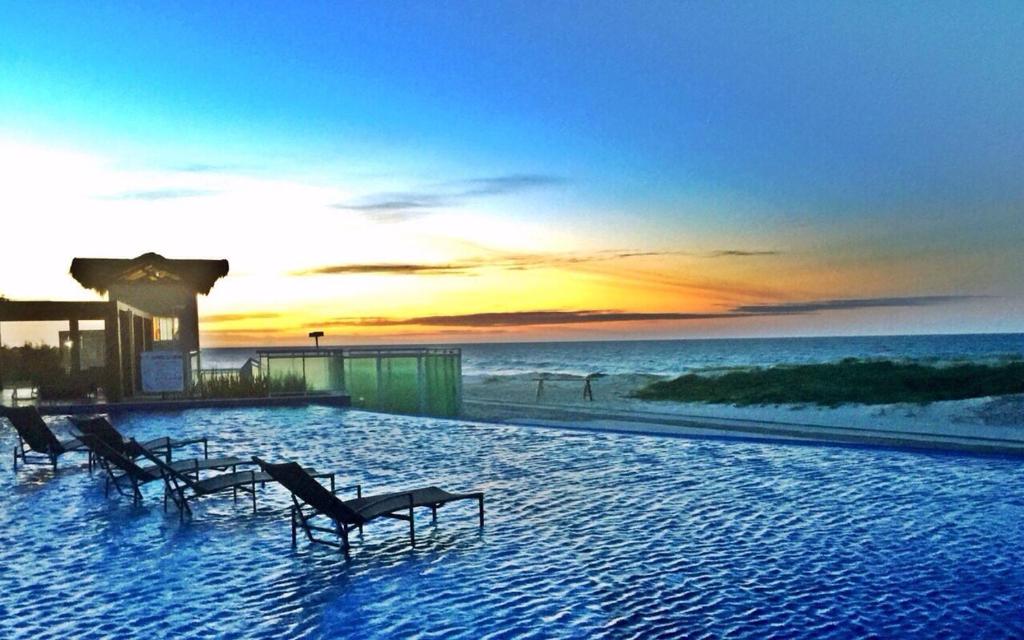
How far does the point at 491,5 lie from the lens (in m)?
15.1

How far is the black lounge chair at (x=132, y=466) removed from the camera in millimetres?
8695

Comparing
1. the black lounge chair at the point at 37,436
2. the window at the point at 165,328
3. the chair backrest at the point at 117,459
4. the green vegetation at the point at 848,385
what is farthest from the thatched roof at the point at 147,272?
the green vegetation at the point at 848,385

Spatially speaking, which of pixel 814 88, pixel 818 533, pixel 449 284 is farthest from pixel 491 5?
pixel 449 284

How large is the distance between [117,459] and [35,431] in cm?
340

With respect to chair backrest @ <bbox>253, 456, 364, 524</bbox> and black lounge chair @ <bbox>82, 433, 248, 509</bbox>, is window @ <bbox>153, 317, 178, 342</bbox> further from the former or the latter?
chair backrest @ <bbox>253, 456, 364, 524</bbox>

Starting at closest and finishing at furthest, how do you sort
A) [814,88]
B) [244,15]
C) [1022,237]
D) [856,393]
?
[244,15]
[814,88]
[1022,237]
[856,393]

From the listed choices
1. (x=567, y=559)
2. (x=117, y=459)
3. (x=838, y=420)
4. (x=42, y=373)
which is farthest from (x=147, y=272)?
(x=567, y=559)

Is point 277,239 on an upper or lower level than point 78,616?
upper

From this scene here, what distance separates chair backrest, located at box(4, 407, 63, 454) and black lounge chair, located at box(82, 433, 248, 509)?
1.69 m

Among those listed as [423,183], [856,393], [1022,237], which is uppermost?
[423,183]

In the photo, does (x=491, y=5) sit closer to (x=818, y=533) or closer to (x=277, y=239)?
(x=818, y=533)

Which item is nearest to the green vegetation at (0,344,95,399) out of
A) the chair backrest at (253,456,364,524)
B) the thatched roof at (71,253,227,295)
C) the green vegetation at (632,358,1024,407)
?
the thatched roof at (71,253,227,295)

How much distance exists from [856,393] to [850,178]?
15.5 m

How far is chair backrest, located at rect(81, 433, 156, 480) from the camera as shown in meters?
8.61
